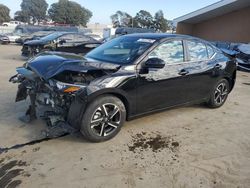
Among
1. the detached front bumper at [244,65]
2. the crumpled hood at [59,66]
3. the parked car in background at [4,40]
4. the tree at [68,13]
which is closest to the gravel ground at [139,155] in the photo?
the crumpled hood at [59,66]

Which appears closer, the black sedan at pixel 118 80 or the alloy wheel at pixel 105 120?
the black sedan at pixel 118 80

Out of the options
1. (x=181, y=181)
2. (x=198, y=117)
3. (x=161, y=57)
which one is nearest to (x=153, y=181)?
(x=181, y=181)

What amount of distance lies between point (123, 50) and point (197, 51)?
5.01ft

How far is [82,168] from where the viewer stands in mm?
3654

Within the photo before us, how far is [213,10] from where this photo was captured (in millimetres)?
19016

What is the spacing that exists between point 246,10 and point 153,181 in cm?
1893

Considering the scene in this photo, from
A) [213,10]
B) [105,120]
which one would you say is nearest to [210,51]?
[105,120]

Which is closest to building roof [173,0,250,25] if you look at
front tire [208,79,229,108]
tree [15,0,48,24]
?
front tire [208,79,229,108]

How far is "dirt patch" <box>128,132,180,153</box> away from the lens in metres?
4.26

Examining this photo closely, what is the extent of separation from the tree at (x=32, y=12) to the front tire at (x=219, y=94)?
295ft

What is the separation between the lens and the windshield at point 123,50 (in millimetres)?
4730

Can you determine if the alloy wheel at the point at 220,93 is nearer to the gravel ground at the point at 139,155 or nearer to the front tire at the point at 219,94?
the front tire at the point at 219,94

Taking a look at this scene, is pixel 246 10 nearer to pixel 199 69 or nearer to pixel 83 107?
pixel 199 69

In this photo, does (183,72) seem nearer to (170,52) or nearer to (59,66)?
(170,52)
